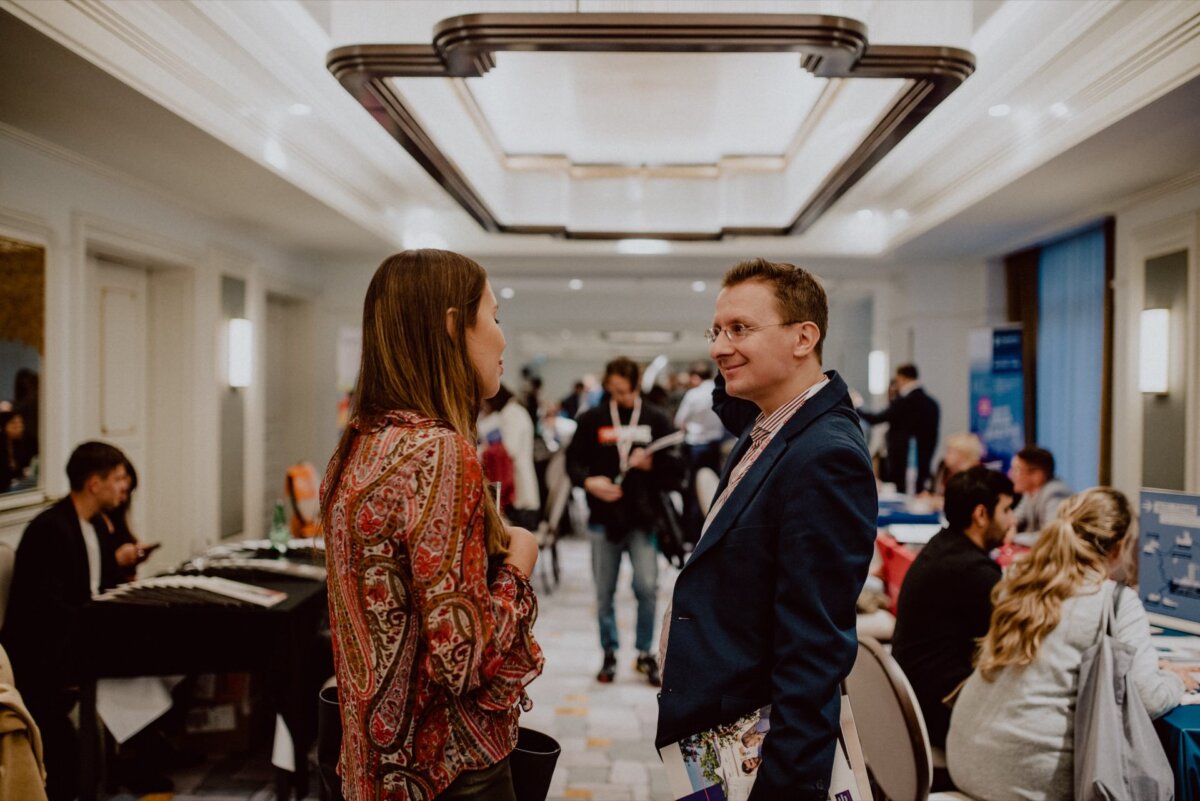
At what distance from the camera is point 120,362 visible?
496 cm

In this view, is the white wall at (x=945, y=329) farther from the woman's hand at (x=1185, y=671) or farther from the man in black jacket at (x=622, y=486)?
the woman's hand at (x=1185, y=671)

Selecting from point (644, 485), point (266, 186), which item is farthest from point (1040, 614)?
point (266, 186)

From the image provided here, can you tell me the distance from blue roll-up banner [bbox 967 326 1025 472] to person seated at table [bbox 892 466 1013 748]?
14.7ft

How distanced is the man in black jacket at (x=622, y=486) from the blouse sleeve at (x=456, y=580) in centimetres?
302

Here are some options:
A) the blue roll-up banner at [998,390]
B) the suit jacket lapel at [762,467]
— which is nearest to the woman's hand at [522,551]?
the suit jacket lapel at [762,467]

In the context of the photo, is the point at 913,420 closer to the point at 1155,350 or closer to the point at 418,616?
the point at 1155,350

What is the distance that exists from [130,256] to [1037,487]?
5.33 meters

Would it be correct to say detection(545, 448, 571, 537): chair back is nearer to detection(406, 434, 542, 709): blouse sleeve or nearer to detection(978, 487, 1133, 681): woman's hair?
detection(978, 487, 1133, 681): woman's hair

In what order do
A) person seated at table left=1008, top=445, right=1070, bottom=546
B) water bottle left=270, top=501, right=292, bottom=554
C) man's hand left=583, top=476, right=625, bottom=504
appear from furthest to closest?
person seated at table left=1008, top=445, right=1070, bottom=546, man's hand left=583, top=476, right=625, bottom=504, water bottle left=270, top=501, right=292, bottom=554

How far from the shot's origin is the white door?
473 cm

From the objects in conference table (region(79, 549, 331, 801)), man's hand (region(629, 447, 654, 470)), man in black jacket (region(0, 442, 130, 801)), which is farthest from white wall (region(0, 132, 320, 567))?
man's hand (region(629, 447, 654, 470))

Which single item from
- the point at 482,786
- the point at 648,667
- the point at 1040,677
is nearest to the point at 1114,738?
the point at 1040,677

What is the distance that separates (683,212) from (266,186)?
138 inches

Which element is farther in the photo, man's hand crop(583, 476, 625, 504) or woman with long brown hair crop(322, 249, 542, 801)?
man's hand crop(583, 476, 625, 504)
